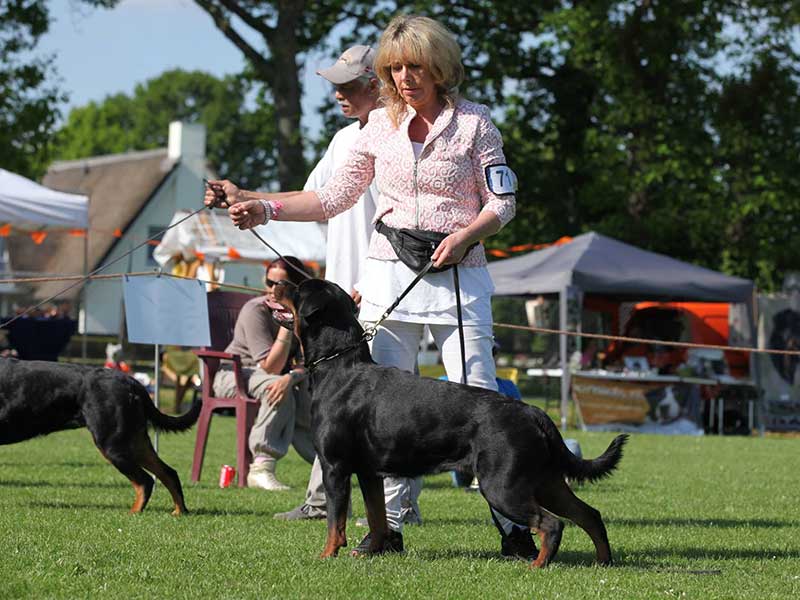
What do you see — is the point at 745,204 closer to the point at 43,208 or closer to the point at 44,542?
the point at 43,208

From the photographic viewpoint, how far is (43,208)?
14.0m

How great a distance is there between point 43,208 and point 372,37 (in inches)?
414

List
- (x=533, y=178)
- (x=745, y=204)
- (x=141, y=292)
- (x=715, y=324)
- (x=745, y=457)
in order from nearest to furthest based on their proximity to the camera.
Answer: (x=141, y=292), (x=745, y=457), (x=715, y=324), (x=745, y=204), (x=533, y=178)

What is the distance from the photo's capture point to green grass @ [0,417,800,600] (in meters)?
4.03

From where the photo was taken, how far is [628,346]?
655 inches

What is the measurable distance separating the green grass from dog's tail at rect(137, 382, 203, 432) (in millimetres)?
414

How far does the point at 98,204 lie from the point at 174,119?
92.9 ft

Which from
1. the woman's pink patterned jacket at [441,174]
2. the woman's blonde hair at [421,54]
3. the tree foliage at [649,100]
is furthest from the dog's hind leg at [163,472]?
the tree foliage at [649,100]

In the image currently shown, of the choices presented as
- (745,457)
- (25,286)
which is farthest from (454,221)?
(25,286)

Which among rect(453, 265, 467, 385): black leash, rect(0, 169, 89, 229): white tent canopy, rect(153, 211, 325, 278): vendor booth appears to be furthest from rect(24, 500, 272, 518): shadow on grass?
rect(153, 211, 325, 278): vendor booth

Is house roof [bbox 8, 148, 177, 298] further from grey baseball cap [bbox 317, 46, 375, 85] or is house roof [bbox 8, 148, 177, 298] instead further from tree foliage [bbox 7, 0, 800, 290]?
grey baseball cap [bbox 317, 46, 375, 85]

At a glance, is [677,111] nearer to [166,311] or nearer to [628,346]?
[628,346]

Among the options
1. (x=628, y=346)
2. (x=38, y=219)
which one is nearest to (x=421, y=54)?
(x=38, y=219)

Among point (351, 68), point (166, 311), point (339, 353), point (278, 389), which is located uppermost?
point (351, 68)
